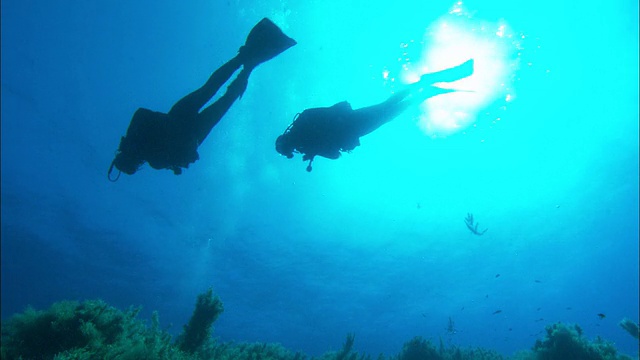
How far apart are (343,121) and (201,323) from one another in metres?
6.19

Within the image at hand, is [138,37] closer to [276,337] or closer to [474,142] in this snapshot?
[474,142]

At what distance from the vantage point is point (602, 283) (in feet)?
170

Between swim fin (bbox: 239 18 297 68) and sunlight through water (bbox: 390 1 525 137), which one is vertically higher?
sunlight through water (bbox: 390 1 525 137)

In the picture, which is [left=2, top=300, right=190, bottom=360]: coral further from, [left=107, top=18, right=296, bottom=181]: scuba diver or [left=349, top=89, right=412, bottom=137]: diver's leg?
[left=349, top=89, right=412, bottom=137]: diver's leg

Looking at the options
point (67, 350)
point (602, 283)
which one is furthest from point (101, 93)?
point (602, 283)

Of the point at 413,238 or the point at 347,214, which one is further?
the point at 413,238

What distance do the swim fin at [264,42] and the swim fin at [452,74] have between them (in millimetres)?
3328

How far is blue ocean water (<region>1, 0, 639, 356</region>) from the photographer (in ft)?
48.6

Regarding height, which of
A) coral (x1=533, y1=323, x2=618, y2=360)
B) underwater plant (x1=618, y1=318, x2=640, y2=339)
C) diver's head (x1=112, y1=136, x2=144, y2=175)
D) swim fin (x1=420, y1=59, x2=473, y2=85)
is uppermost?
swim fin (x1=420, y1=59, x2=473, y2=85)

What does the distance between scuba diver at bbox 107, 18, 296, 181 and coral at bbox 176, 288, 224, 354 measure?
3.96m

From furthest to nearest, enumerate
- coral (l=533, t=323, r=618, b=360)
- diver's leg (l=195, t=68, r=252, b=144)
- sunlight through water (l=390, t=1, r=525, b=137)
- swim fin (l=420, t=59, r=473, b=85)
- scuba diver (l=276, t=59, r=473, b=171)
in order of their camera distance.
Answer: sunlight through water (l=390, t=1, r=525, b=137), coral (l=533, t=323, r=618, b=360), swim fin (l=420, t=59, r=473, b=85), scuba diver (l=276, t=59, r=473, b=171), diver's leg (l=195, t=68, r=252, b=144)

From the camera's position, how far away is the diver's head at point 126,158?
6.17 meters

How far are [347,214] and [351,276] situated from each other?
16053 millimetres

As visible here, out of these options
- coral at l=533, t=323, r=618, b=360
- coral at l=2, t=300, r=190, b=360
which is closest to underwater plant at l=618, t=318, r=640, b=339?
coral at l=533, t=323, r=618, b=360
